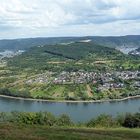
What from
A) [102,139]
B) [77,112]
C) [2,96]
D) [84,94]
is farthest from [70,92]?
[102,139]

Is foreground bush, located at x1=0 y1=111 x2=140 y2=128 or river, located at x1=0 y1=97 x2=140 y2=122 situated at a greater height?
foreground bush, located at x1=0 y1=111 x2=140 y2=128

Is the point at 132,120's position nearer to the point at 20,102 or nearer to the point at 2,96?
the point at 20,102

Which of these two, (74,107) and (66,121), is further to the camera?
(74,107)

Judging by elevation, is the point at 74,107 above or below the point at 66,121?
below

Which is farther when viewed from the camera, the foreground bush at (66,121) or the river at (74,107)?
the river at (74,107)

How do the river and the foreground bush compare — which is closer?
the foreground bush

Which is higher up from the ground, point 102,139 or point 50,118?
point 102,139

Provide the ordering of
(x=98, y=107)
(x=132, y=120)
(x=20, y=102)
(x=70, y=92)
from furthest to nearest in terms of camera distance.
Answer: (x=70, y=92) → (x=20, y=102) → (x=98, y=107) → (x=132, y=120)

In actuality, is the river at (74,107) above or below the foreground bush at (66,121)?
below
